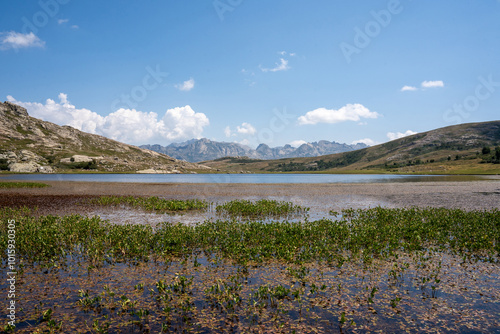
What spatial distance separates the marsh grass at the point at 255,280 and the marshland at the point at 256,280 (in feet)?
0.21

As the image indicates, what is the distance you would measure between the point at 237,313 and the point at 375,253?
1274cm

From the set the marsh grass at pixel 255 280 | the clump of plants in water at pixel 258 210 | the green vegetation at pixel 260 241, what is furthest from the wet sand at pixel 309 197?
the marsh grass at pixel 255 280

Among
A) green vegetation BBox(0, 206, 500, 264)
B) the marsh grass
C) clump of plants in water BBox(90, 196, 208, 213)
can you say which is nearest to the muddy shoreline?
clump of plants in water BBox(90, 196, 208, 213)

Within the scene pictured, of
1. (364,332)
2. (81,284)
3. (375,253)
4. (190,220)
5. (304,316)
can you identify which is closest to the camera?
(364,332)

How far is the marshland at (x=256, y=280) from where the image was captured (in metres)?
10.8

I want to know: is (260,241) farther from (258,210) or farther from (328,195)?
(328,195)

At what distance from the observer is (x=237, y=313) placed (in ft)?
37.4

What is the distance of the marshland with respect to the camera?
35.3 ft

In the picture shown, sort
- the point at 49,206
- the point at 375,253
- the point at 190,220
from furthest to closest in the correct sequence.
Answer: the point at 49,206 → the point at 190,220 → the point at 375,253

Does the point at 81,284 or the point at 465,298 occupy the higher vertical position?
the point at 81,284

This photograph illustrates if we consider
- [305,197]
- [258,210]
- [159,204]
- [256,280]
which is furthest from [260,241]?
[305,197]

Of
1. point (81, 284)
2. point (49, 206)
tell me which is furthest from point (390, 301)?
point (49, 206)

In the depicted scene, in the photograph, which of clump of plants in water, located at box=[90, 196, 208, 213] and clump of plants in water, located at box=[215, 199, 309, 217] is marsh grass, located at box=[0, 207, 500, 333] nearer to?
clump of plants in water, located at box=[215, 199, 309, 217]

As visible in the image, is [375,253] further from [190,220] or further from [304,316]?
[190,220]
